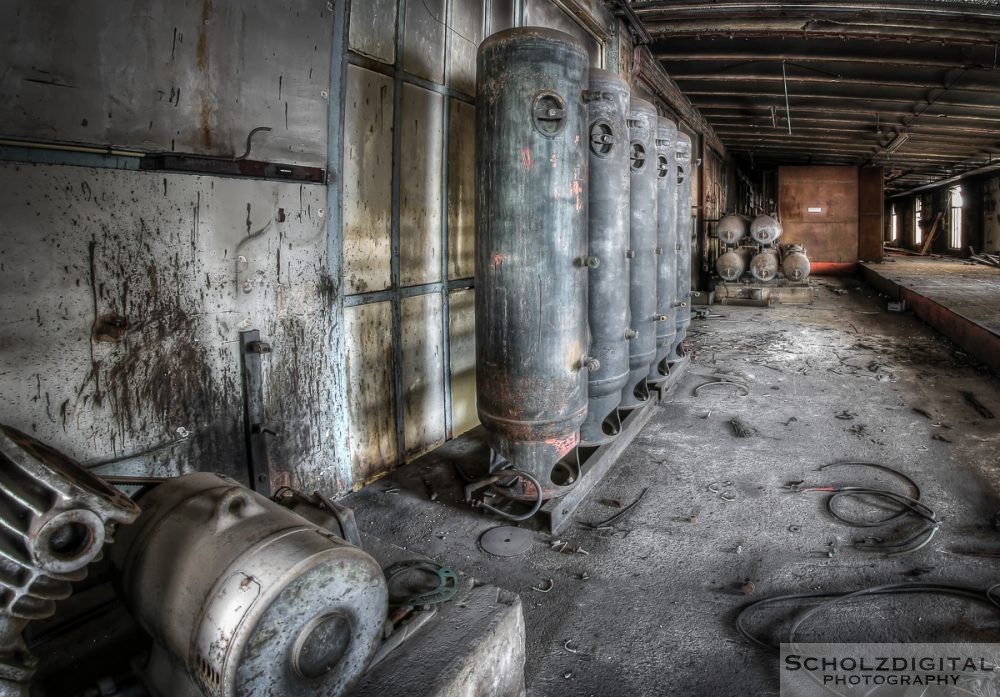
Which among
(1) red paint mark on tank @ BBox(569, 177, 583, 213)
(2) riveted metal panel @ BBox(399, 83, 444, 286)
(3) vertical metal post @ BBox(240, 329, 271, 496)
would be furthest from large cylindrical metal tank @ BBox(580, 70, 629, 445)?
(3) vertical metal post @ BBox(240, 329, 271, 496)

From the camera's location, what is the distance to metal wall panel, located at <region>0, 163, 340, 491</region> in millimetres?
Answer: 2033

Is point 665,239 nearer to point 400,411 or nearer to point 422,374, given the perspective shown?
point 422,374

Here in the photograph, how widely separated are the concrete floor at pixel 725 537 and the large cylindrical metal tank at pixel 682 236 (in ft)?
2.69

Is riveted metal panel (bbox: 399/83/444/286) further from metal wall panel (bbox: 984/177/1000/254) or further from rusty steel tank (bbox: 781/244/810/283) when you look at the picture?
metal wall panel (bbox: 984/177/1000/254)

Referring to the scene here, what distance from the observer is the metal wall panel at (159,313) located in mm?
2033

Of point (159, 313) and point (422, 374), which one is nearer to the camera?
point (159, 313)

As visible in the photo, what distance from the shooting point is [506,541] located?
3.02 m

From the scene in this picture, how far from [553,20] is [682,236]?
253 cm

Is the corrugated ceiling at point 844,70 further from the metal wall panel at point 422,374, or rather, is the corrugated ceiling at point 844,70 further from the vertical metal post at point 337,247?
the metal wall panel at point 422,374

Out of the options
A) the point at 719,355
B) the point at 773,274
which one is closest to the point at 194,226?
the point at 719,355

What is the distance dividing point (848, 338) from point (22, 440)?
28.1 ft

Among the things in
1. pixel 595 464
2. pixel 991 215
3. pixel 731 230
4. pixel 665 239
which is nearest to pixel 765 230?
pixel 731 230

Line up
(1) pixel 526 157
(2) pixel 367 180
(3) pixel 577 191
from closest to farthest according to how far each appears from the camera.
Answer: (1) pixel 526 157 < (3) pixel 577 191 < (2) pixel 367 180

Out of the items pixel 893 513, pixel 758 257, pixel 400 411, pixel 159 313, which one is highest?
pixel 758 257
